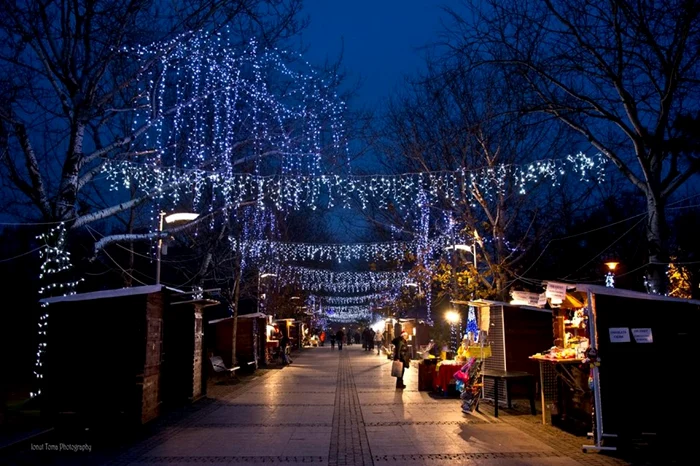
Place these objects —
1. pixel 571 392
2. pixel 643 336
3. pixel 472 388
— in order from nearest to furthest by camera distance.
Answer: pixel 643 336
pixel 571 392
pixel 472 388

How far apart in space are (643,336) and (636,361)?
36 cm

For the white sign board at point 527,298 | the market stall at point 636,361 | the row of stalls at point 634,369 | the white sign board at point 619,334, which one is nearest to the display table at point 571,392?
the row of stalls at point 634,369

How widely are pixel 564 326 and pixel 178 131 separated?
11641 mm

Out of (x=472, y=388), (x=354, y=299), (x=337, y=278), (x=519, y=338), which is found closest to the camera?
(x=472, y=388)

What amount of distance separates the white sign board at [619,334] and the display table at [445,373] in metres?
6.86

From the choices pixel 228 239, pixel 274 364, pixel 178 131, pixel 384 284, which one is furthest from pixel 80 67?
pixel 384 284

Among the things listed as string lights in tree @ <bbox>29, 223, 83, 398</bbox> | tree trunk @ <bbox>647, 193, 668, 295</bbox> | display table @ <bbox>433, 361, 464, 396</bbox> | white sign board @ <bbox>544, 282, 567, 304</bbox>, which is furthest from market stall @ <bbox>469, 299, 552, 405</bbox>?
string lights in tree @ <bbox>29, 223, 83, 398</bbox>

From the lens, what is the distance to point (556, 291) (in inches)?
401

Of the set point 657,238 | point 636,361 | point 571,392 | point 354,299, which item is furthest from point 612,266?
point 354,299

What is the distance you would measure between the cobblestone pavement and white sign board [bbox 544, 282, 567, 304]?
212 cm

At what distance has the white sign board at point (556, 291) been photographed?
33.1ft

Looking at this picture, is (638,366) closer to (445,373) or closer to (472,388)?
(472,388)

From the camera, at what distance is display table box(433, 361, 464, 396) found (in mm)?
15442

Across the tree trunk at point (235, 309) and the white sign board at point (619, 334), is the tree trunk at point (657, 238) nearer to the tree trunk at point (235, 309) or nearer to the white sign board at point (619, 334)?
the white sign board at point (619, 334)
